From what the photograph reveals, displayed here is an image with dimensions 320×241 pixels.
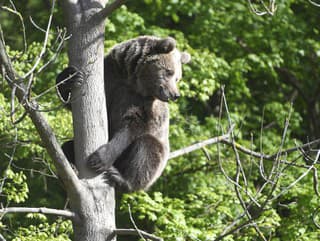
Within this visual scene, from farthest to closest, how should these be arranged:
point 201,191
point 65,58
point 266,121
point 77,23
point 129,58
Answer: point 266,121 < point 65,58 < point 201,191 < point 129,58 < point 77,23

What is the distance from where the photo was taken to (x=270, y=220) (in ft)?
24.4

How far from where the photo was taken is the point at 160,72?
688cm

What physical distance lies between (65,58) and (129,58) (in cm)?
284

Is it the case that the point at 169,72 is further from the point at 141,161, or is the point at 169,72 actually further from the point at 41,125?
the point at 41,125

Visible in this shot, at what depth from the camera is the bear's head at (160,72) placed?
668 cm

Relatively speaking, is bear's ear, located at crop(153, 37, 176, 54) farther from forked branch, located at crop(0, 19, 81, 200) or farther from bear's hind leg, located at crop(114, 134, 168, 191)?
forked branch, located at crop(0, 19, 81, 200)

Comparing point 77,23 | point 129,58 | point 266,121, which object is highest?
point 77,23

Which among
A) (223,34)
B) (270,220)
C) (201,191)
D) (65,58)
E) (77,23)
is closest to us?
(77,23)

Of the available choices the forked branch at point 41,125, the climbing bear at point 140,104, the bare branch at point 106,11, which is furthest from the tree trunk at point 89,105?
the climbing bear at point 140,104

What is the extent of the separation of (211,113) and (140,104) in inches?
229

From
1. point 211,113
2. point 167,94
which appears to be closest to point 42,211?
point 167,94

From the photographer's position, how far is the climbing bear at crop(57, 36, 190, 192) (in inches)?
250

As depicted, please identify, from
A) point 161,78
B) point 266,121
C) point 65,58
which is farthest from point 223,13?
point 161,78

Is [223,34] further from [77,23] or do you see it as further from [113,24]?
[77,23]
